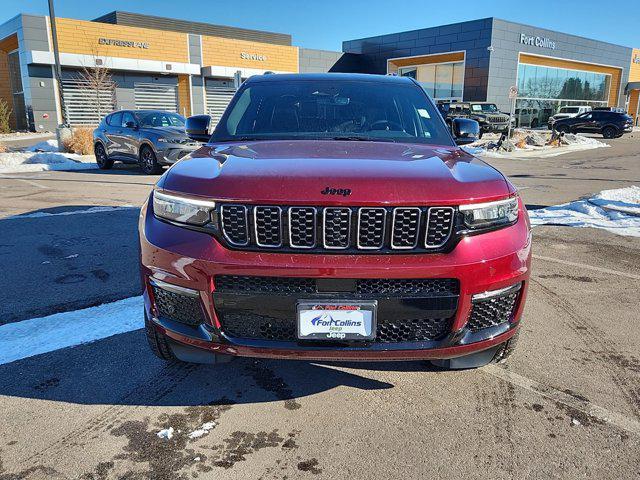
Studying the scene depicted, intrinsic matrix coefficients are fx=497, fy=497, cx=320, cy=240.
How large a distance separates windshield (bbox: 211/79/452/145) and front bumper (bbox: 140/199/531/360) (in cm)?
129

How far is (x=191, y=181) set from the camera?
2.46m

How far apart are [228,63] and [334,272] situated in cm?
4016

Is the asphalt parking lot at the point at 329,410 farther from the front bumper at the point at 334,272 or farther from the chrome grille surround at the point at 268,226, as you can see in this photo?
the chrome grille surround at the point at 268,226

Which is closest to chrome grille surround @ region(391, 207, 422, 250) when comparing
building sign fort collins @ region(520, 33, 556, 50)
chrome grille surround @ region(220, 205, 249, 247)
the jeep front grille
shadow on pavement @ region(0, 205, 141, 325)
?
the jeep front grille

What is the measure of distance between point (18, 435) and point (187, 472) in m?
0.92

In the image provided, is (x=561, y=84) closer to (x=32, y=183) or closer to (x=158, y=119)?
(x=158, y=119)

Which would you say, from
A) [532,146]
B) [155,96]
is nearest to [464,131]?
[532,146]

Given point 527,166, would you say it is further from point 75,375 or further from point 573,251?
point 75,375

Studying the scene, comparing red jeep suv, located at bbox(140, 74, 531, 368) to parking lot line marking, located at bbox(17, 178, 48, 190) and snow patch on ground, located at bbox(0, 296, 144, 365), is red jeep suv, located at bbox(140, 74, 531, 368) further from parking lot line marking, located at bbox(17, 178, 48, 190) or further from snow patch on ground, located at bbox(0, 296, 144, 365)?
parking lot line marking, located at bbox(17, 178, 48, 190)

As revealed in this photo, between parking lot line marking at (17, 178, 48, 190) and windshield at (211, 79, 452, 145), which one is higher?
windshield at (211, 79, 452, 145)

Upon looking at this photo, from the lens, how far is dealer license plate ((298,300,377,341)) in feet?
7.32

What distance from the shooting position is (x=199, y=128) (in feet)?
13.3

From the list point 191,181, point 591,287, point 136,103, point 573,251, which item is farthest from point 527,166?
point 136,103

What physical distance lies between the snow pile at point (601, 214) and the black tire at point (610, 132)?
95.4ft
